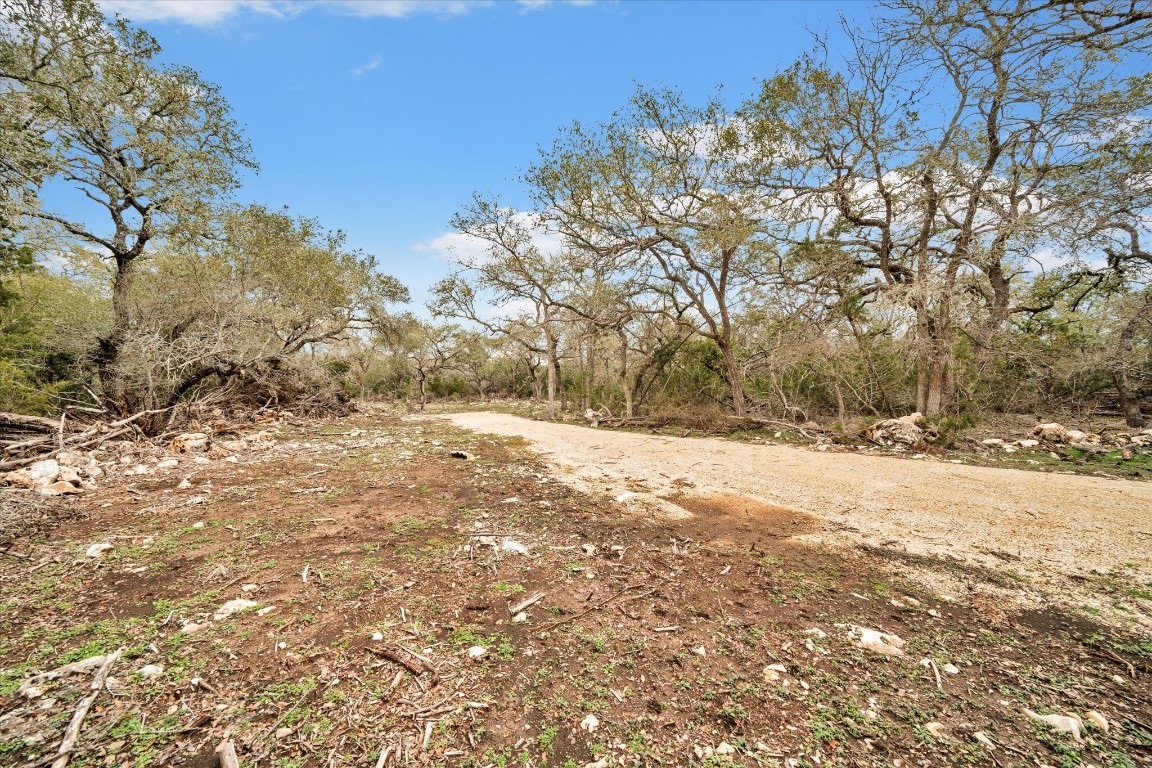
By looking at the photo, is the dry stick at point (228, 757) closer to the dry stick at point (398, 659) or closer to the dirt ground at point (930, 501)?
the dry stick at point (398, 659)

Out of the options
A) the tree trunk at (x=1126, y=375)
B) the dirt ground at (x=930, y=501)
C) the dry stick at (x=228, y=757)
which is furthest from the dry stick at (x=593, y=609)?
the tree trunk at (x=1126, y=375)

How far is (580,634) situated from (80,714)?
209cm

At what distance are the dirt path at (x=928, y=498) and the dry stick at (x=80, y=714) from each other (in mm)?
3988

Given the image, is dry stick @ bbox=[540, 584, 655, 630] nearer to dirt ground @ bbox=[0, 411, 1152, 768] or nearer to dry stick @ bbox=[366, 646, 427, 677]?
dirt ground @ bbox=[0, 411, 1152, 768]

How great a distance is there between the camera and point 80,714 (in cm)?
164

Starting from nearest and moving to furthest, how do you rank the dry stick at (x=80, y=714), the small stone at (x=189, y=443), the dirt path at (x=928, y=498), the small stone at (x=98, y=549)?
1. the dry stick at (x=80, y=714)
2. the small stone at (x=98, y=549)
3. the dirt path at (x=928, y=498)
4. the small stone at (x=189, y=443)

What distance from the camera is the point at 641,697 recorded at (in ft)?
6.10

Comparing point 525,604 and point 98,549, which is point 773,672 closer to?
point 525,604

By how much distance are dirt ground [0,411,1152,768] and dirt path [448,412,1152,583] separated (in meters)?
0.04

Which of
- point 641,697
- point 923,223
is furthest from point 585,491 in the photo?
point 923,223

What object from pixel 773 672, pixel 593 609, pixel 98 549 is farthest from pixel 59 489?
pixel 773 672

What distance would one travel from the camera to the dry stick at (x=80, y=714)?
57.6 inches

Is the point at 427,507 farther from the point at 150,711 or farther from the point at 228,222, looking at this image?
the point at 228,222

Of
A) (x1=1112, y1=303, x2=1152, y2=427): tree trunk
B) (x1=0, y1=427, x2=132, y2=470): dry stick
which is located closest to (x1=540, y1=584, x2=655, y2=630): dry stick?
(x1=0, y1=427, x2=132, y2=470): dry stick
